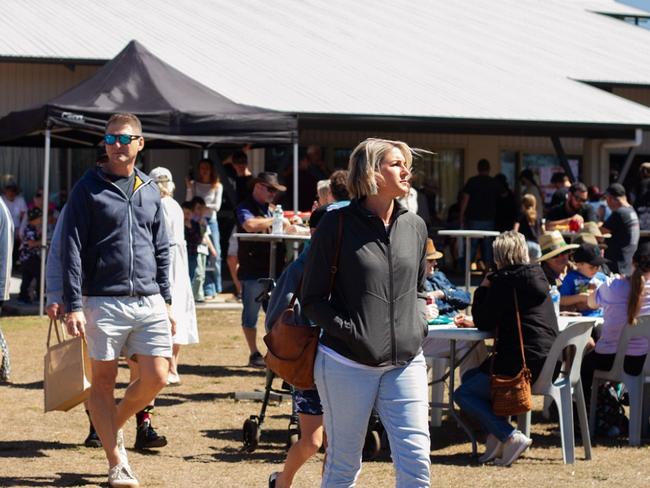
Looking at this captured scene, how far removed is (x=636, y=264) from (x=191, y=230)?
7988mm

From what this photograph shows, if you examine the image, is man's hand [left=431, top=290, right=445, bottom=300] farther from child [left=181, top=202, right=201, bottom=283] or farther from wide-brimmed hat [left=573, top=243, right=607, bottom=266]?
child [left=181, top=202, right=201, bottom=283]

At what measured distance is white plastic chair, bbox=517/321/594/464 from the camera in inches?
303

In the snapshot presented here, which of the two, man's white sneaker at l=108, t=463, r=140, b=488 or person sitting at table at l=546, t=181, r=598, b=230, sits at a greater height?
person sitting at table at l=546, t=181, r=598, b=230

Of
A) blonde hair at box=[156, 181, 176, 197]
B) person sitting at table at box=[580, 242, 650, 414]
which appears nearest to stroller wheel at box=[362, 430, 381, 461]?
person sitting at table at box=[580, 242, 650, 414]

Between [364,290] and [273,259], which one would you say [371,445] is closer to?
[273,259]

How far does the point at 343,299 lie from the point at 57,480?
9.06 feet

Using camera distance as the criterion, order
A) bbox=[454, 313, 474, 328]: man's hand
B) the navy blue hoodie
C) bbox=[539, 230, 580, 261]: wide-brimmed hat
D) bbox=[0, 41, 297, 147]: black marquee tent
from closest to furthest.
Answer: the navy blue hoodie → bbox=[454, 313, 474, 328]: man's hand → bbox=[539, 230, 580, 261]: wide-brimmed hat → bbox=[0, 41, 297, 147]: black marquee tent

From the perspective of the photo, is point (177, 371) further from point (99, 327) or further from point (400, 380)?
point (400, 380)

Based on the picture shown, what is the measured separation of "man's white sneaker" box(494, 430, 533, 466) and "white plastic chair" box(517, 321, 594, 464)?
0.92ft

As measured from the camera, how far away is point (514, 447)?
754 centimetres

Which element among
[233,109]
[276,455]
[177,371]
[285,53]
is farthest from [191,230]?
[276,455]

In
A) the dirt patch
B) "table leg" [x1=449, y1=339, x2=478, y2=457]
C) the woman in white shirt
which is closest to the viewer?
the dirt patch

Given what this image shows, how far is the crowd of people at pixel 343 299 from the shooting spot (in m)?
4.94

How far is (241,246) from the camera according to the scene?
34.9ft
